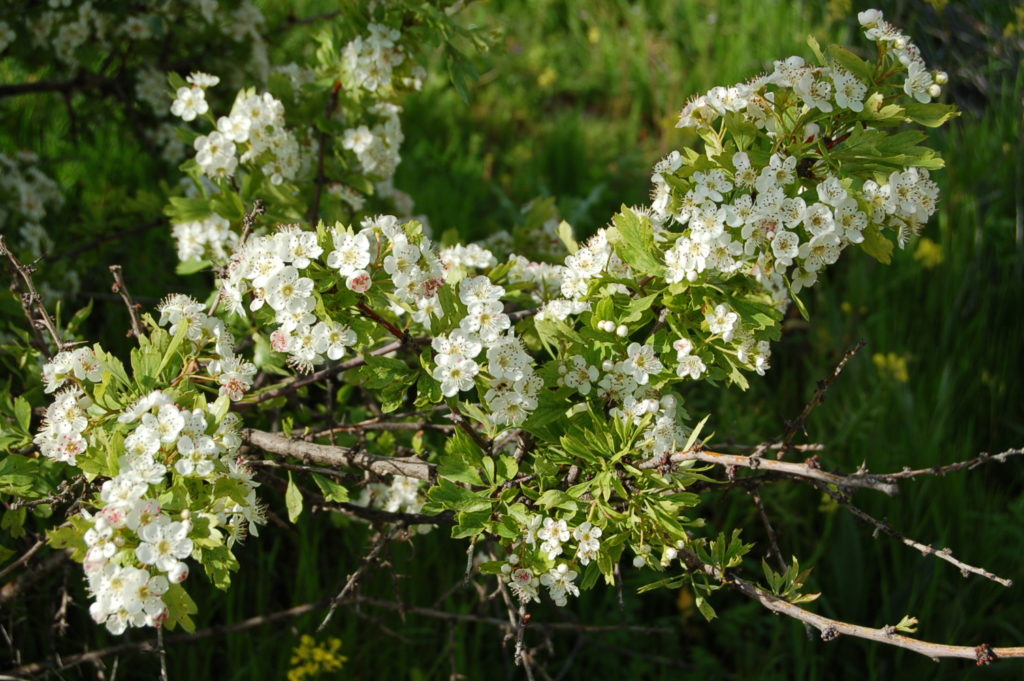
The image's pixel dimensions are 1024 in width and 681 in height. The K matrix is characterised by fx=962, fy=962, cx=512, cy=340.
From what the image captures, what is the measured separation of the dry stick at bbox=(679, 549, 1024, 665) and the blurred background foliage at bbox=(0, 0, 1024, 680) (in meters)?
0.38

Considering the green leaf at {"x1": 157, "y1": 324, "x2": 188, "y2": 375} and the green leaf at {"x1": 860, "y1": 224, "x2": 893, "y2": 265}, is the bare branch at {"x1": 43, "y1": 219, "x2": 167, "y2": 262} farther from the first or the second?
the green leaf at {"x1": 860, "y1": 224, "x2": 893, "y2": 265}

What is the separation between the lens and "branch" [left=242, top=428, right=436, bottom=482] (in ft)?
5.65

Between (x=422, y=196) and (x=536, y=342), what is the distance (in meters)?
2.03

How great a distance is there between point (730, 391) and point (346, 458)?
63.3 inches

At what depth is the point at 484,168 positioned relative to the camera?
4.34 metres

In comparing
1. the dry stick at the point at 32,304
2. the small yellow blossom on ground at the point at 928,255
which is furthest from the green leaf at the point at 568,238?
the small yellow blossom on ground at the point at 928,255

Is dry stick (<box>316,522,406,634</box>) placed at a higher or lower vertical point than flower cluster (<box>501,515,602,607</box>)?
lower

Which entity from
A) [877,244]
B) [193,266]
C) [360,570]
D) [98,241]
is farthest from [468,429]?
[98,241]

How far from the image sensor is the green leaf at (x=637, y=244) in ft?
5.24

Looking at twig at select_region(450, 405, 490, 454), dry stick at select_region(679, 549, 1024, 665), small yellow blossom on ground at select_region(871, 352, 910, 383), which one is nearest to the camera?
dry stick at select_region(679, 549, 1024, 665)

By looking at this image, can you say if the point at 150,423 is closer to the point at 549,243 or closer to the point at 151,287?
the point at 549,243

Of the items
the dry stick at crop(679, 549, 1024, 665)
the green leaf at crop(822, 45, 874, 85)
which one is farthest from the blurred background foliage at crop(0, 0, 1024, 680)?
the green leaf at crop(822, 45, 874, 85)

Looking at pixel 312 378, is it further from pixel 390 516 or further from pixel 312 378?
pixel 390 516

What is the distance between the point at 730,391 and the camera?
9.86ft
